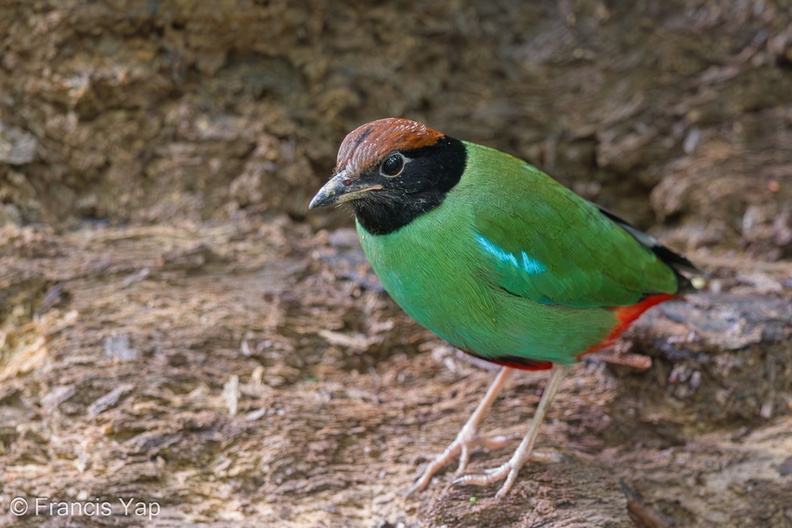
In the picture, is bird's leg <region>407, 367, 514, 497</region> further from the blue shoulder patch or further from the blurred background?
the blurred background

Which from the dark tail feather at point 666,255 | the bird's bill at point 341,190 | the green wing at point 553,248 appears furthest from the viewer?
the dark tail feather at point 666,255

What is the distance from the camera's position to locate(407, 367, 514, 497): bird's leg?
3.69 m

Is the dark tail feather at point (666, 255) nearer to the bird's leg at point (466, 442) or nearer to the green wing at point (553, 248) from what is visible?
the green wing at point (553, 248)

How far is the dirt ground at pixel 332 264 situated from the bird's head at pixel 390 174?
4.29ft

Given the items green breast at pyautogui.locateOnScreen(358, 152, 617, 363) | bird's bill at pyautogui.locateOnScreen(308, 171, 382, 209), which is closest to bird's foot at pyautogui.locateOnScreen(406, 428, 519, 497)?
green breast at pyautogui.locateOnScreen(358, 152, 617, 363)

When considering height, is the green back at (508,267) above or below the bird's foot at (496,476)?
above

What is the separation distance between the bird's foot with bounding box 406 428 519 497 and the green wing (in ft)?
2.74

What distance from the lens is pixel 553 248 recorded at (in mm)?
3613

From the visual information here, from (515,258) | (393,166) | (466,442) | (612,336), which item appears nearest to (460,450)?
(466,442)

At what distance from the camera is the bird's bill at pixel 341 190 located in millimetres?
3307

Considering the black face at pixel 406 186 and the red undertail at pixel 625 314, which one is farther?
the red undertail at pixel 625 314

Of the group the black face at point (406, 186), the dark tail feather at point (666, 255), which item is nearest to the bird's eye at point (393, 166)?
the black face at point (406, 186)

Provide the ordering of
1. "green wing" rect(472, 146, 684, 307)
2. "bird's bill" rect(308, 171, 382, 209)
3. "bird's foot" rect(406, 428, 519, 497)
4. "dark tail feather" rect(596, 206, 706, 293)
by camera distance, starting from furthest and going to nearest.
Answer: "dark tail feather" rect(596, 206, 706, 293) → "bird's foot" rect(406, 428, 519, 497) → "green wing" rect(472, 146, 684, 307) → "bird's bill" rect(308, 171, 382, 209)

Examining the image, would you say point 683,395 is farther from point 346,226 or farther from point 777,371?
point 346,226
